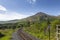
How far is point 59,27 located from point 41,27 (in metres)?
36.2

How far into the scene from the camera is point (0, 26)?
78875mm

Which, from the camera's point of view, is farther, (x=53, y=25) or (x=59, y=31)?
(x=53, y=25)

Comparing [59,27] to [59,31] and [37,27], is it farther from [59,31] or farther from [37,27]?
[37,27]

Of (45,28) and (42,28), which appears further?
(42,28)

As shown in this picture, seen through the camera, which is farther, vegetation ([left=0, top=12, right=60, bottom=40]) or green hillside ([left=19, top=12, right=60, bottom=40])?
vegetation ([left=0, top=12, right=60, bottom=40])

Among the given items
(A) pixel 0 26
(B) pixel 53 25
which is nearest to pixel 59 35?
(B) pixel 53 25

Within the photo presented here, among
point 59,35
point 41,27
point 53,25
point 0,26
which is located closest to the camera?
point 59,35

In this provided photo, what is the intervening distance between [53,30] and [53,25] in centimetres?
226

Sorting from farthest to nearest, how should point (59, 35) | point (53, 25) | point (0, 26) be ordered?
point (0, 26) → point (53, 25) → point (59, 35)

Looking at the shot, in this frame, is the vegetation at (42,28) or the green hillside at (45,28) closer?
the green hillside at (45,28)

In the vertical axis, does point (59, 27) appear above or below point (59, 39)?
above

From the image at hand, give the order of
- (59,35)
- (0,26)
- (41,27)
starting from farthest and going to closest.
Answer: (0,26) → (41,27) → (59,35)

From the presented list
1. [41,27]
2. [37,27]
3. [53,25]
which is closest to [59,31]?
[53,25]

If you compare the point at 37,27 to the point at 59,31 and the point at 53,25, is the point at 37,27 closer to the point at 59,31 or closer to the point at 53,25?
the point at 53,25
